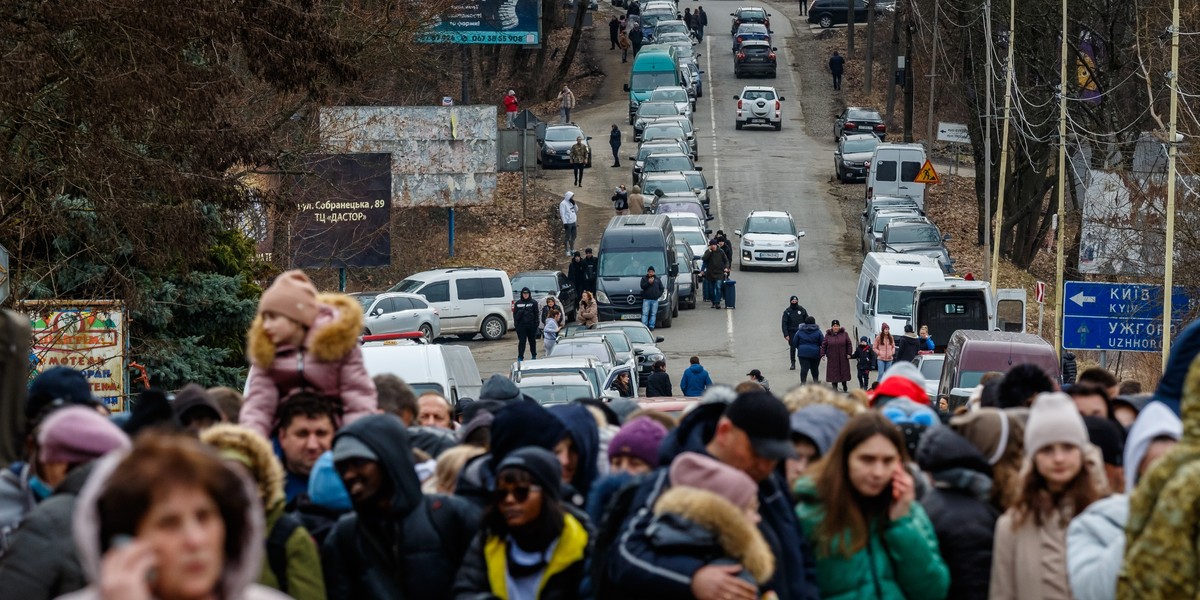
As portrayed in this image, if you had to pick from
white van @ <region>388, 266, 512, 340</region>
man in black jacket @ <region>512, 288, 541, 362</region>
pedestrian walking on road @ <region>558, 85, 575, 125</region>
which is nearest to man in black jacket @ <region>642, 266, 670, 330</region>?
white van @ <region>388, 266, 512, 340</region>

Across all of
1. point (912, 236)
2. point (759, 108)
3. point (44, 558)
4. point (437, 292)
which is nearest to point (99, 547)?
point (44, 558)

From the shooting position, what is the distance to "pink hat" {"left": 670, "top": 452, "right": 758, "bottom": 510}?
6.08 m

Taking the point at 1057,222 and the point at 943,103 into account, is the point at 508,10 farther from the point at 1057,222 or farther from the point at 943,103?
the point at 1057,222

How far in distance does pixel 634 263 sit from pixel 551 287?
2.61 m

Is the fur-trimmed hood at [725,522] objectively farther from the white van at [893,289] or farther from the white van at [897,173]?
the white van at [897,173]

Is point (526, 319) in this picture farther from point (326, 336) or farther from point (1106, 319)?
point (326, 336)

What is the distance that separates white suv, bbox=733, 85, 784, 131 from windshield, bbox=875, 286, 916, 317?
37027 millimetres

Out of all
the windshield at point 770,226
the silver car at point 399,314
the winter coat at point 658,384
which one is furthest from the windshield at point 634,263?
the winter coat at point 658,384

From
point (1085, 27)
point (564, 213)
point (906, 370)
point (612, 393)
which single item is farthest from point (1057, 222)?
point (906, 370)

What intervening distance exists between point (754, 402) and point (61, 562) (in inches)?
95.6

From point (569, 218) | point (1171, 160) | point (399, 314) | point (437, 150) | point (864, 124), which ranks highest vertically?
point (864, 124)

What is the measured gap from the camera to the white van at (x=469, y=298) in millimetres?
43219

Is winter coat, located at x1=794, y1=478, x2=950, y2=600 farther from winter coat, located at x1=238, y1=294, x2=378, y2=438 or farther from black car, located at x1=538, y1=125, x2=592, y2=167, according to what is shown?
black car, located at x1=538, y1=125, x2=592, y2=167

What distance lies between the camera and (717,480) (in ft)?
20.0
